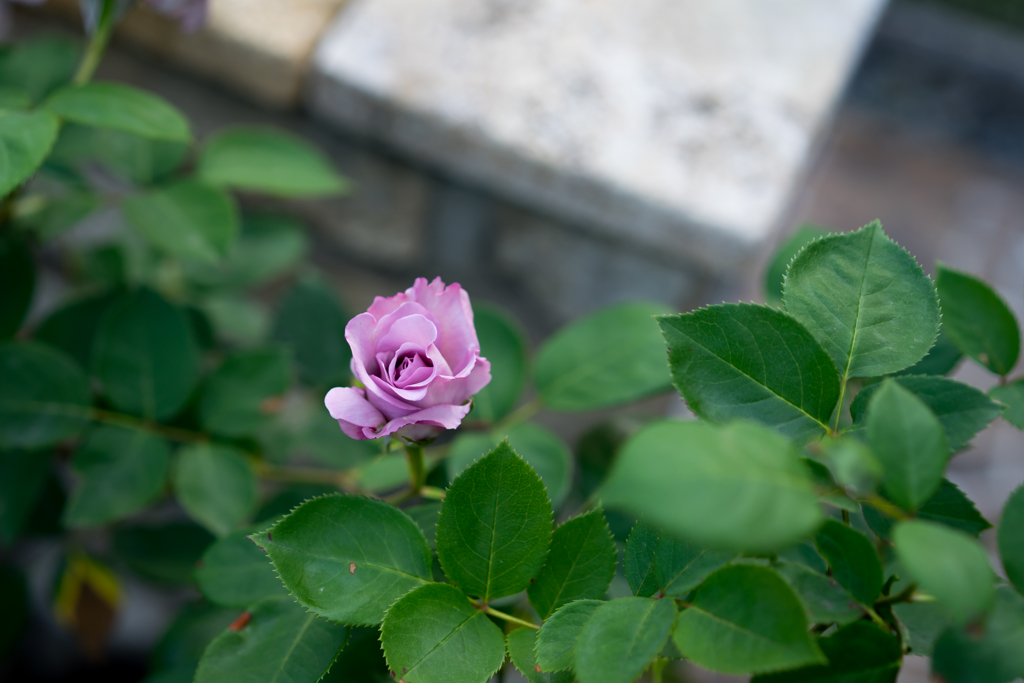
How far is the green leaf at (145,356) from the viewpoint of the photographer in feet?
1.72

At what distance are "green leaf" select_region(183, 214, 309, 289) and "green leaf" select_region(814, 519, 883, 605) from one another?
23.8 inches

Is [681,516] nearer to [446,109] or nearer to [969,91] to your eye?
[446,109]

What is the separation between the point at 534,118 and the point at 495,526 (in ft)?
1.69

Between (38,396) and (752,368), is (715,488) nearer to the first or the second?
(752,368)

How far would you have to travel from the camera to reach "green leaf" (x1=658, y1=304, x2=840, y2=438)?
0.31m

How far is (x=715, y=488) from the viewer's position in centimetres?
20

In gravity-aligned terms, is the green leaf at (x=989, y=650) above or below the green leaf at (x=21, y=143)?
above

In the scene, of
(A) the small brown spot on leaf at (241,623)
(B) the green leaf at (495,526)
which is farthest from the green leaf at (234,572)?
(B) the green leaf at (495,526)

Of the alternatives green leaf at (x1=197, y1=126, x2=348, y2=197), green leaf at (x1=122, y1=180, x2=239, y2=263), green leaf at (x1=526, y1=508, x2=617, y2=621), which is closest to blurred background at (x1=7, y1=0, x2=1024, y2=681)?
green leaf at (x1=197, y1=126, x2=348, y2=197)

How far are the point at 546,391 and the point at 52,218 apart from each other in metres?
0.45

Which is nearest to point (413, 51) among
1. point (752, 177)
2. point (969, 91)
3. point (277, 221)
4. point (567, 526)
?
point (277, 221)

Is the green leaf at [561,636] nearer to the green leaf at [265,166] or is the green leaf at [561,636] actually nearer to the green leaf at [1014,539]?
the green leaf at [1014,539]

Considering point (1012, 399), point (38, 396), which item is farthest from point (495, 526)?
point (38, 396)

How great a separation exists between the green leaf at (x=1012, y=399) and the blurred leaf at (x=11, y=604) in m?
0.85
